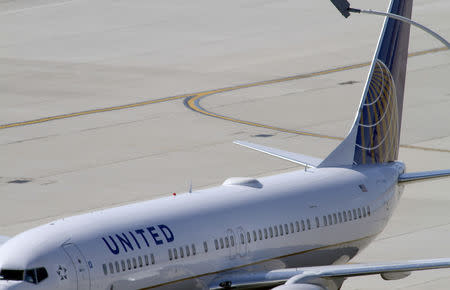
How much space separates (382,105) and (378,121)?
2.13ft

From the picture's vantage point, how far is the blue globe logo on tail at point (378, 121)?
120 ft

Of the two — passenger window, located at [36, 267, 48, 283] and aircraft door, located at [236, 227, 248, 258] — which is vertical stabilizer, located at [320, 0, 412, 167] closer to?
aircraft door, located at [236, 227, 248, 258]

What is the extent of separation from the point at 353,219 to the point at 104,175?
17997 mm

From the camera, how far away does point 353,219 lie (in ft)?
109

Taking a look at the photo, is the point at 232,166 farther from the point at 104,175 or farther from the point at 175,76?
the point at 175,76

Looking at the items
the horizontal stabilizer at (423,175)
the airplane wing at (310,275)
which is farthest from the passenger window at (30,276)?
the horizontal stabilizer at (423,175)

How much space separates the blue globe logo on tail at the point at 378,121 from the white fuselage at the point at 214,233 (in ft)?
2.48

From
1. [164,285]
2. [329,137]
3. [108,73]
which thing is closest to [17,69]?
[108,73]

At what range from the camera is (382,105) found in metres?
37.5

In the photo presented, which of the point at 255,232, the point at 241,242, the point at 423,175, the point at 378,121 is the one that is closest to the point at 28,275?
the point at 241,242

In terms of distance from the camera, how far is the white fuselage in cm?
2567

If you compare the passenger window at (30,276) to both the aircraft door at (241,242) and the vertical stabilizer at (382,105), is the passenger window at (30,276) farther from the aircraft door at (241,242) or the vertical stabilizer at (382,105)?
the vertical stabilizer at (382,105)

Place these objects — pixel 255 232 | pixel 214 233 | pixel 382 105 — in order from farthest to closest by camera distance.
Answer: pixel 382 105 → pixel 255 232 → pixel 214 233

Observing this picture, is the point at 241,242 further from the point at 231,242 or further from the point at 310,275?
the point at 310,275
